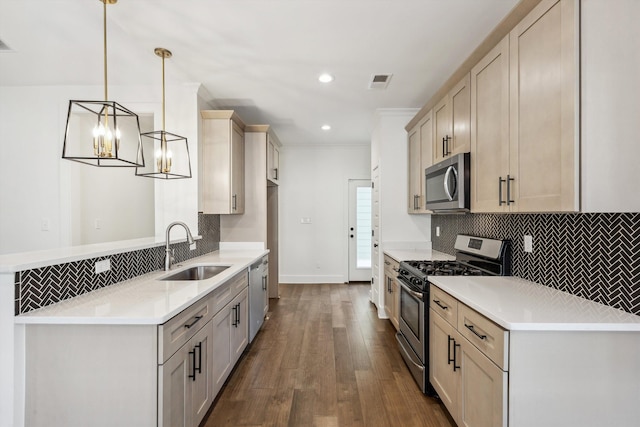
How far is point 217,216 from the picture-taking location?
4.12 metres

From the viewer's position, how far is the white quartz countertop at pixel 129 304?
1479 millimetres

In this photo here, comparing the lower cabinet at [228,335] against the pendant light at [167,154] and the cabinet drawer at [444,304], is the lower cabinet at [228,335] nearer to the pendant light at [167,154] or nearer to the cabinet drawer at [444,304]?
the pendant light at [167,154]

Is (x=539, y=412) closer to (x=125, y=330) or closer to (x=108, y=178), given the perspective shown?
(x=125, y=330)

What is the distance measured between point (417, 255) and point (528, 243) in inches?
55.4

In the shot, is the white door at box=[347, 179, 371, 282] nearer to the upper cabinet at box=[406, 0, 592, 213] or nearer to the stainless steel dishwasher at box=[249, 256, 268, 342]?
the stainless steel dishwasher at box=[249, 256, 268, 342]

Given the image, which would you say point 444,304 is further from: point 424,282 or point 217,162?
point 217,162

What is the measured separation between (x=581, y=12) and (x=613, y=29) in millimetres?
166

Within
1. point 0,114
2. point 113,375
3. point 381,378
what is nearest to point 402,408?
point 381,378

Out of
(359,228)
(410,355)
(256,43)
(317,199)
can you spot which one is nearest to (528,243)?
(410,355)

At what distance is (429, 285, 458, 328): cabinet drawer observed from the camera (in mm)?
1938

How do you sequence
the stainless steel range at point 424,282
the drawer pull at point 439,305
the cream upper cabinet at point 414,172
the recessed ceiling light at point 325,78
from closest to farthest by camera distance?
the drawer pull at point 439,305 < the stainless steel range at point 424,282 < the recessed ceiling light at point 325,78 < the cream upper cabinet at point 414,172

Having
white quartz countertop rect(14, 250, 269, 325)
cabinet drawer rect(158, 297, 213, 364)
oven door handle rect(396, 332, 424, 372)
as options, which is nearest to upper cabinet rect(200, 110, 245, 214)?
white quartz countertop rect(14, 250, 269, 325)

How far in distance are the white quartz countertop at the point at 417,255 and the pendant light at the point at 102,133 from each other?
251 centimetres

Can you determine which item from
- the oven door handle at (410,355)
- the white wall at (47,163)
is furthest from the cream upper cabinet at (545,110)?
the white wall at (47,163)
